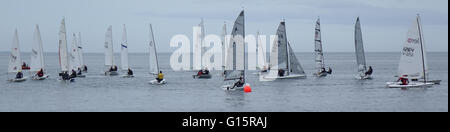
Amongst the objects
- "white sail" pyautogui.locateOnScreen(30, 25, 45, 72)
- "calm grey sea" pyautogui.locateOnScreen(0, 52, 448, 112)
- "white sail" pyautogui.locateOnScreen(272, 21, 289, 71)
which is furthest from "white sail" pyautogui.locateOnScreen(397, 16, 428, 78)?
"white sail" pyautogui.locateOnScreen(30, 25, 45, 72)

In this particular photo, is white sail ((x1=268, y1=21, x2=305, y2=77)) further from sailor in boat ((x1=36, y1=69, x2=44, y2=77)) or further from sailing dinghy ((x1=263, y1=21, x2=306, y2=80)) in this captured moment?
sailor in boat ((x1=36, y1=69, x2=44, y2=77))

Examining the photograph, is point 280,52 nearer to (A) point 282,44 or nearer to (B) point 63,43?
(A) point 282,44

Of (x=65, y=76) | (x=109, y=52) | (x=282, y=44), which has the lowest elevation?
(x=65, y=76)

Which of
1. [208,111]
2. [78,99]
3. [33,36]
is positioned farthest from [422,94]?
[33,36]

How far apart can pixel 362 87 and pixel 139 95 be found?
910 inches

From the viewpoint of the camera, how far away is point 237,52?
154 ft

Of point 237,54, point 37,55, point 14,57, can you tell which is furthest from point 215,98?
point 14,57

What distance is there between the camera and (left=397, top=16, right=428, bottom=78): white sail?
153 feet

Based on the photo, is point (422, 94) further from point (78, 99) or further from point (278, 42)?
point (78, 99)

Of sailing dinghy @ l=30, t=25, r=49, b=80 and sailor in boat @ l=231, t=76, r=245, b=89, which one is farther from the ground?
sailing dinghy @ l=30, t=25, r=49, b=80

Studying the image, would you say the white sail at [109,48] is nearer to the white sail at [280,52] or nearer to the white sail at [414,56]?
the white sail at [280,52]

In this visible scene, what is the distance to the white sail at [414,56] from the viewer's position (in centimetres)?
4678

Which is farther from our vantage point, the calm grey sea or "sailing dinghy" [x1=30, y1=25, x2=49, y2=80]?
"sailing dinghy" [x1=30, y1=25, x2=49, y2=80]

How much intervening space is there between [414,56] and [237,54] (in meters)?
16.2
